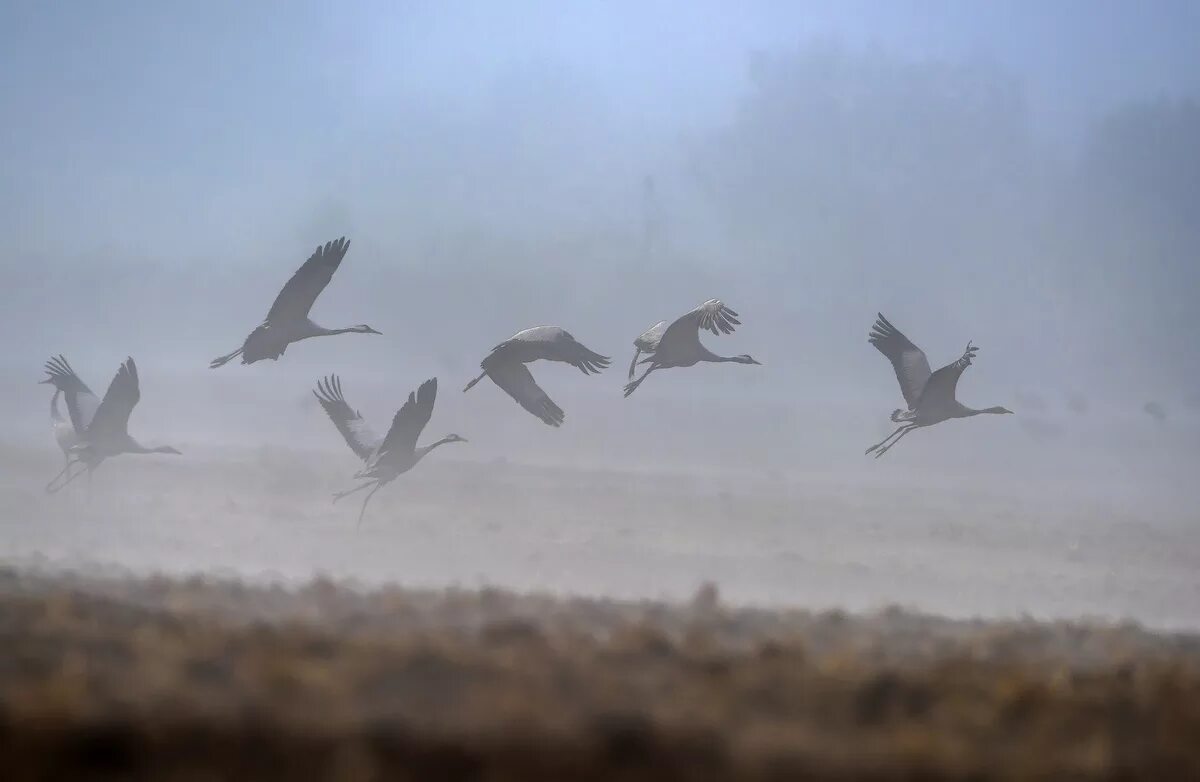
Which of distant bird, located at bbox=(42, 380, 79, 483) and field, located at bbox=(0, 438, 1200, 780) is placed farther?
distant bird, located at bbox=(42, 380, 79, 483)

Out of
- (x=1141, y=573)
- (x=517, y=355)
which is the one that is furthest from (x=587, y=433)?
(x=517, y=355)

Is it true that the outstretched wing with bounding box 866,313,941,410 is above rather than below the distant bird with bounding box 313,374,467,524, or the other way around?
above

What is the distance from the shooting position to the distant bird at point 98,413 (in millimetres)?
13133

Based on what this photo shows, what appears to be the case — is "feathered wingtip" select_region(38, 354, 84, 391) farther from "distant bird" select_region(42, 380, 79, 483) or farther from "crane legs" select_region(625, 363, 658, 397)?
"crane legs" select_region(625, 363, 658, 397)

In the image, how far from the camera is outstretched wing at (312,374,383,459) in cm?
1249

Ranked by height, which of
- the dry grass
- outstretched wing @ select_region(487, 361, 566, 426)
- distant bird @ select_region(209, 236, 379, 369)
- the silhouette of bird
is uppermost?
distant bird @ select_region(209, 236, 379, 369)

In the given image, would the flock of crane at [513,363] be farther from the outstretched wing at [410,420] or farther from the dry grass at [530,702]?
the dry grass at [530,702]

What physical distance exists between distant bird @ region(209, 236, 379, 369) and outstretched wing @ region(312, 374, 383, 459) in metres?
0.91

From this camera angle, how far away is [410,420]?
38.3 ft

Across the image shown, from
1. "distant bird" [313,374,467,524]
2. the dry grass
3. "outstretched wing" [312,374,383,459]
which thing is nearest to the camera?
the dry grass

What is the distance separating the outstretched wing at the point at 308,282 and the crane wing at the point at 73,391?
478 centimetres

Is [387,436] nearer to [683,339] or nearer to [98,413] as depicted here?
[683,339]

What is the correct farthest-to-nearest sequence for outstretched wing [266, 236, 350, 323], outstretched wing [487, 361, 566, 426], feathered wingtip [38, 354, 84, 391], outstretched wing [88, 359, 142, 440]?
feathered wingtip [38, 354, 84, 391] → outstretched wing [88, 359, 142, 440] → outstretched wing [487, 361, 566, 426] → outstretched wing [266, 236, 350, 323]

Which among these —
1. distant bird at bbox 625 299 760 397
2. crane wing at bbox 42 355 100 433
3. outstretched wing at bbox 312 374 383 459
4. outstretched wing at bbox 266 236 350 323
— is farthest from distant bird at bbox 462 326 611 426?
crane wing at bbox 42 355 100 433
